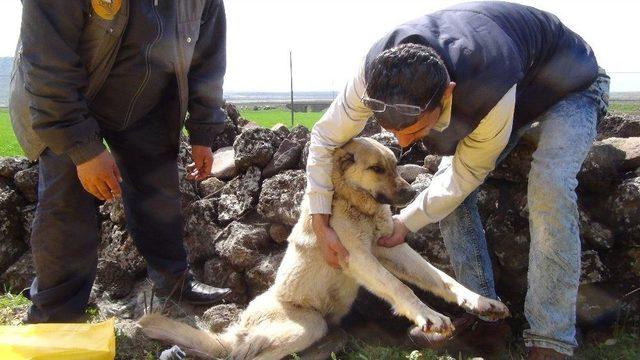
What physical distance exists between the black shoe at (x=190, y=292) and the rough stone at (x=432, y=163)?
1.79 metres

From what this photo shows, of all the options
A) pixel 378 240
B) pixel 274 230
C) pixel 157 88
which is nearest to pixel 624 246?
pixel 378 240

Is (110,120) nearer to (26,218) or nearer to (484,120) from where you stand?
(484,120)

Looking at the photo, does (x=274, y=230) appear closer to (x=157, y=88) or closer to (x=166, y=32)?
(x=157, y=88)

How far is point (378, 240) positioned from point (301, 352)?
0.85 meters

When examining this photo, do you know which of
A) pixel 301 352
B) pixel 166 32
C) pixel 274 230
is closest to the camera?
pixel 166 32

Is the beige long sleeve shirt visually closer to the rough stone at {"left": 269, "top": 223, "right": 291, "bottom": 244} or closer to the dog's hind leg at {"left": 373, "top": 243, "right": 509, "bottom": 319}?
the dog's hind leg at {"left": 373, "top": 243, "right": 509, "bottom": 319}

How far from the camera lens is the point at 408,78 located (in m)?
2.22

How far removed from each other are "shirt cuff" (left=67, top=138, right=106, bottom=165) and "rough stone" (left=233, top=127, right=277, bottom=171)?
188 centimetres

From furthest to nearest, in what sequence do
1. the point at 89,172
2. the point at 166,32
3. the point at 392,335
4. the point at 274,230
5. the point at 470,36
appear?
the point at 274,230 → the point at 392,335 → the point at 166,32 → the point at 89,172 → the point at 470,36

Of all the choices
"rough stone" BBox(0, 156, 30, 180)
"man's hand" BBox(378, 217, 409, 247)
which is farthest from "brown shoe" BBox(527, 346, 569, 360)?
"rough stone" BBox(0, 156, 30, 180)

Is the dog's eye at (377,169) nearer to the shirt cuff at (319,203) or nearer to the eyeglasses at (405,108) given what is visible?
the shirt cuff at (319,203)

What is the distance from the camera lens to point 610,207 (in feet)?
11.7

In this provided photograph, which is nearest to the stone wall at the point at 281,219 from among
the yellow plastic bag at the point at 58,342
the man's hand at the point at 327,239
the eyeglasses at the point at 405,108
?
the man's hand at the point at 327,239

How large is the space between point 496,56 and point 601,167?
1.59m
